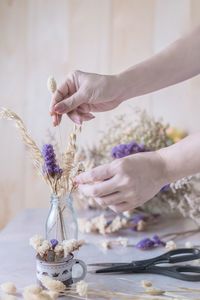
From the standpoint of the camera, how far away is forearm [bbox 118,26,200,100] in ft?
3.43

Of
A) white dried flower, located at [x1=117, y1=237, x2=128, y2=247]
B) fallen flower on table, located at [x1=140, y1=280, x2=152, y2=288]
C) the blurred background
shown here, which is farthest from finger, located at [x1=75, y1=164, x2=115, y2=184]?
the blurred background

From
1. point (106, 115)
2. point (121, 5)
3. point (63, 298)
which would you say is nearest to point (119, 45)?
point (121, 5)

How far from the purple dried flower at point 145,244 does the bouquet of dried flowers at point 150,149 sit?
0.64ft

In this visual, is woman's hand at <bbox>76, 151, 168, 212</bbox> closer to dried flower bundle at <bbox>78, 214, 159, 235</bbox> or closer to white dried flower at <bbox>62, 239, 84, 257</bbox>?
white dried flower at <bbox>62, 239, 84, 257</bbox>

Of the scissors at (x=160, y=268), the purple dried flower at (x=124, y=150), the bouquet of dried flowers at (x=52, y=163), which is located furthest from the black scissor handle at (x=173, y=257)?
the purple dried flower at (x=124, y=150)

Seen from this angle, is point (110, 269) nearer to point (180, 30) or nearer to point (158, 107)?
point (158, 107)

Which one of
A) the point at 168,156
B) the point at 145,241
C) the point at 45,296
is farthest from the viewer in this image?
the point at 145,241

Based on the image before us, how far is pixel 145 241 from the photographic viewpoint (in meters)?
1.04

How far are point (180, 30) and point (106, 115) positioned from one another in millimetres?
406

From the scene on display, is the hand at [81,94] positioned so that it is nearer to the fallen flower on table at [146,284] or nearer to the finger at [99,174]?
the finger at [99,174]

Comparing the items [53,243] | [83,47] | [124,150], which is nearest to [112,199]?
[53,243]

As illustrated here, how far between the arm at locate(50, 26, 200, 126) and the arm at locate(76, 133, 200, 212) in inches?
7.3

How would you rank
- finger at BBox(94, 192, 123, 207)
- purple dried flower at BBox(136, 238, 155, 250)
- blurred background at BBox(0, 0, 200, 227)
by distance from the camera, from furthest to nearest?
1. blurred background at BBox(0, 0, 200, 227)
2. purple dried flower at BBox(136, 238, 155, 250)
3. finger at BBox(94, 192, 123, 207)

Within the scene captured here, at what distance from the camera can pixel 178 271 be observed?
867 millimetres
